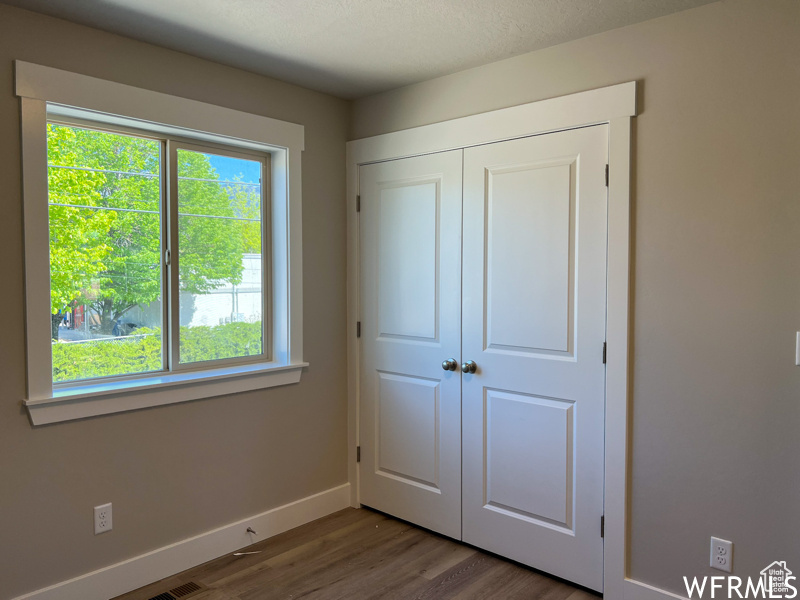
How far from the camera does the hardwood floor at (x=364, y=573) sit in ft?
7.91

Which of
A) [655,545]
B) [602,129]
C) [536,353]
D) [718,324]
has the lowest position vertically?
[655,545]

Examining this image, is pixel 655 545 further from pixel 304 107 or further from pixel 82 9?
pixel 82 9

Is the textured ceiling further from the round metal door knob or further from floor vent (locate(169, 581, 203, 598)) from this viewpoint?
floor vent (locate(169, 581, 203, 598))

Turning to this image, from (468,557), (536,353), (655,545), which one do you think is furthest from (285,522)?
(655,545)

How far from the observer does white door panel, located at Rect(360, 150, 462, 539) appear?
286 cm

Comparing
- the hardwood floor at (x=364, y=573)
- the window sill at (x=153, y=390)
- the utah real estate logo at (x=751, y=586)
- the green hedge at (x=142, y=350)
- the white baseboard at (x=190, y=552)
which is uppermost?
the green hedge at (x=142, y=350)

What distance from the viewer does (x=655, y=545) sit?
224cm

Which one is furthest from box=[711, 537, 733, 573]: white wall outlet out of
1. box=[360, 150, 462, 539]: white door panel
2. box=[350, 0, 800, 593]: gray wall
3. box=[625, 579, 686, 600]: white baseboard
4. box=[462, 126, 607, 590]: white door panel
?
box=[360, 150, 462, 539]: white door panel

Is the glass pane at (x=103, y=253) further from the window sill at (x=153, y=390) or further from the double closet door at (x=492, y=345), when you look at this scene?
the double closet door at (x=492, y=345)

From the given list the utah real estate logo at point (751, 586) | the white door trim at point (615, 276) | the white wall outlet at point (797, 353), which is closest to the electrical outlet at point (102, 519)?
the white door trim at point (615, 276)

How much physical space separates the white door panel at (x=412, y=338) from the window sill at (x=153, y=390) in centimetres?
51

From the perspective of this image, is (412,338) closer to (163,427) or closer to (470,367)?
(470,367)

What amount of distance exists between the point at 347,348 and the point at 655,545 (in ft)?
6.06

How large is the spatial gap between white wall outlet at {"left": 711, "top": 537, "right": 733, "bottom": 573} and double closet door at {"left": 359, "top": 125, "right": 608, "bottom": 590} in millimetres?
427
